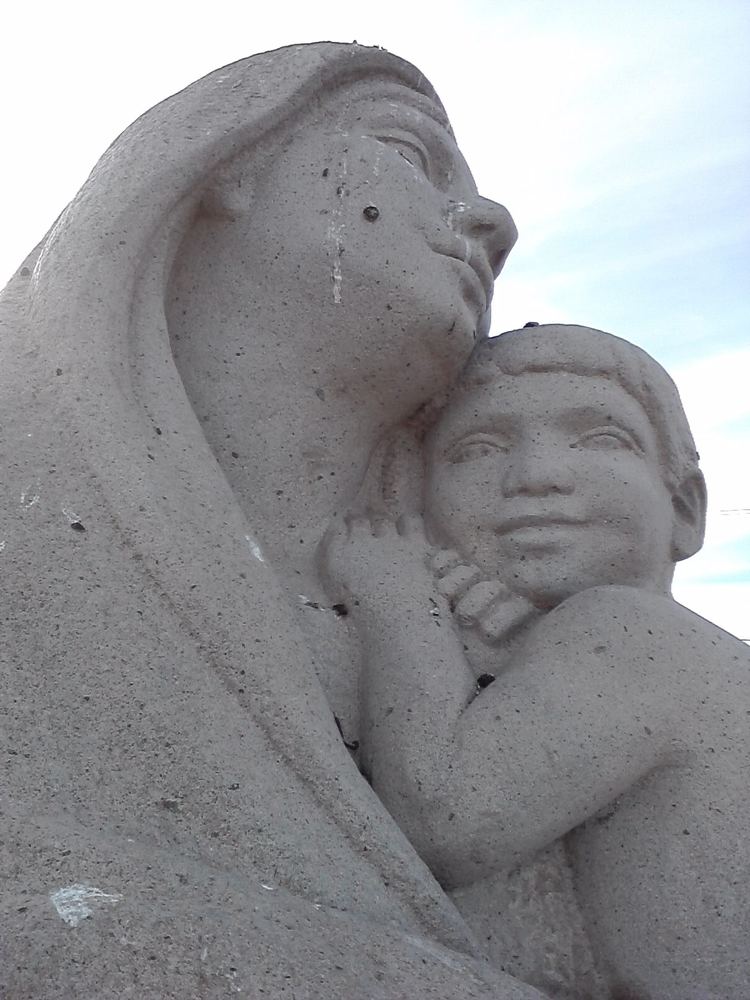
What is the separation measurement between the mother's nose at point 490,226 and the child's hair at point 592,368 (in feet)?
0.72

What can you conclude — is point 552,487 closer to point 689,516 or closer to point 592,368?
point 592,368

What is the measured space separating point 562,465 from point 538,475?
6cm

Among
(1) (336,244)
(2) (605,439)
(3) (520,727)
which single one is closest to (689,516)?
(2) (605,439)

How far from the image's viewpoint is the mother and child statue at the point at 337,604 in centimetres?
146

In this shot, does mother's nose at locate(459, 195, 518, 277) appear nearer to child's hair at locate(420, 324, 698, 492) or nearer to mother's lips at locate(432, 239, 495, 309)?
mother's lips at locate(432, 239, 495, 309)

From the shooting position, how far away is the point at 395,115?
2395mm

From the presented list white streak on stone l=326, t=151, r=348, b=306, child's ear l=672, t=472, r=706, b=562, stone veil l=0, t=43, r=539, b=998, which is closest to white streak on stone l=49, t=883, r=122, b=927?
stone veil l=0, t=43, r=539, b=998

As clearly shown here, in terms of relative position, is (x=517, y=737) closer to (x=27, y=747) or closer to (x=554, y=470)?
(x=554, y=470)

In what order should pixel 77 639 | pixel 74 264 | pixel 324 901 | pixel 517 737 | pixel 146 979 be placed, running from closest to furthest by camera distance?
pixel 146 979 → pixel 324 901 → pixel 77 639 → pixel 517 737 → pixel 74 264

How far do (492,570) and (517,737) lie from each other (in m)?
0.50

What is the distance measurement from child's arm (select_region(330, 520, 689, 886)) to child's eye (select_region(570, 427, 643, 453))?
38 centimetres

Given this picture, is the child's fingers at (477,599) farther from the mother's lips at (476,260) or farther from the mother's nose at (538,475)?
the mother's lips at (476,260)

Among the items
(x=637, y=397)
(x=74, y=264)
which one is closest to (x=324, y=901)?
(x=74, y=264)

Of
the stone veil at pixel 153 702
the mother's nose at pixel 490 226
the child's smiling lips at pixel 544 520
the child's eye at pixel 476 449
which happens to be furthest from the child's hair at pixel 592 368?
the stone veil at pixel 153 702
